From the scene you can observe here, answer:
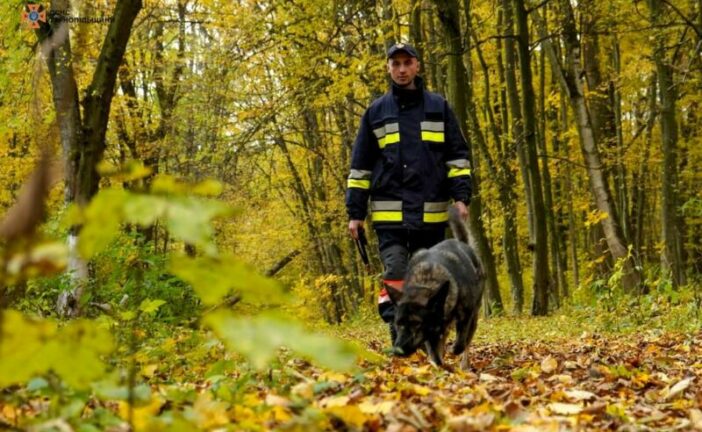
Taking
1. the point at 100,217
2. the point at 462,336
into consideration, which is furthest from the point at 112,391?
the point at 462,336

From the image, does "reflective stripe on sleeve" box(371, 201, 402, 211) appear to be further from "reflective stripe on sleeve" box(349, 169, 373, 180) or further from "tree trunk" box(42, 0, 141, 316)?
"tree trunk" box(42, 0, 141, 316)

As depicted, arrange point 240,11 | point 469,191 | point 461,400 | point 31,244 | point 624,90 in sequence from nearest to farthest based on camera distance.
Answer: point 31,244
point 461,400
point 469,191
point 240,11
point 624,90

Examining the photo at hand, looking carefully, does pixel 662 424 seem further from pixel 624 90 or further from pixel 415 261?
pixel 624 90

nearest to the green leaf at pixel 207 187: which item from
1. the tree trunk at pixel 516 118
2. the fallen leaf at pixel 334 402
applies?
the fallen leaf at pixel 334 402

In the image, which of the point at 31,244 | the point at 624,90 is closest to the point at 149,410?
the point at 31,244

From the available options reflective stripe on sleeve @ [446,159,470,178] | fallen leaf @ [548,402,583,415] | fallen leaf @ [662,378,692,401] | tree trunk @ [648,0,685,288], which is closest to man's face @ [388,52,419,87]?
reflective stripe on sleeve @ [446,159,470,178]

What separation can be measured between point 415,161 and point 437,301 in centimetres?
152

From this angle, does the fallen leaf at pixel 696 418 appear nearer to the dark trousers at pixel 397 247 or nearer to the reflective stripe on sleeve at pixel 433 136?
the dark trousers at pixel 397 247

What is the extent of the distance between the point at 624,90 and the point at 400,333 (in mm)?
20257

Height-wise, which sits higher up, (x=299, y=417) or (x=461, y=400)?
(x=299, y=417)

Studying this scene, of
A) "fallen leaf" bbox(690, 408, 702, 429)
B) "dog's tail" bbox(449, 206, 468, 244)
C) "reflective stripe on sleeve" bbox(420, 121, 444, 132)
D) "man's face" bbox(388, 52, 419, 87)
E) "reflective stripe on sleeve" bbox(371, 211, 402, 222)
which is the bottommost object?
"fallen leaf" bbox(690, 408, 702, 429)

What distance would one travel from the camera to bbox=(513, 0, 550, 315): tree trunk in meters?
15.6

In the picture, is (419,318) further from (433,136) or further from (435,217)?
(433,136)

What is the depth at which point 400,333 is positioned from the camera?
554 cm
